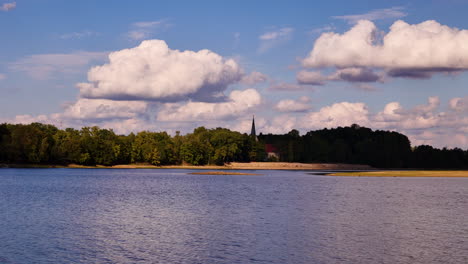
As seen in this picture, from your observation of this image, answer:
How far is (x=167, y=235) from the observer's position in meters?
43.0

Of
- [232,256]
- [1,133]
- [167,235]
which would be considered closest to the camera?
[232,256]

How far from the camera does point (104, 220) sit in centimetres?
5219

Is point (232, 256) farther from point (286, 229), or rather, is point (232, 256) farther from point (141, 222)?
point (141, 222)

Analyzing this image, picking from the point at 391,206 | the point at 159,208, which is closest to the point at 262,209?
the point at 159,208

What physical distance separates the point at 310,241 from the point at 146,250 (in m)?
12.2

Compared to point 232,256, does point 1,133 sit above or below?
above

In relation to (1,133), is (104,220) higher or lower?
lower

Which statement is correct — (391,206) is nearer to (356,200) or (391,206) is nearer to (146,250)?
(356,200)

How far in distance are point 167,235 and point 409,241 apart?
18293 mm

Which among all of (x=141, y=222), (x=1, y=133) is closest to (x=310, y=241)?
(x=141, y=222)

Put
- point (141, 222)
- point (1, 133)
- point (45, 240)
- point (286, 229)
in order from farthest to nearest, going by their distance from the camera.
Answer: point (1, 133)
point (141, 222)
point (286, 229)
point (45, 240)

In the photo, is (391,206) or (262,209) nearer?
(262,209)

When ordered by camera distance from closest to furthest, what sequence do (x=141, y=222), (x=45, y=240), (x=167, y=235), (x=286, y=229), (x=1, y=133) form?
(x=45, y=240)
(x=167, y=235)
(x=286, y=229)
(x=141, y=222)
(x=1, y=133)

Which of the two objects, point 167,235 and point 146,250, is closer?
point 146,250
